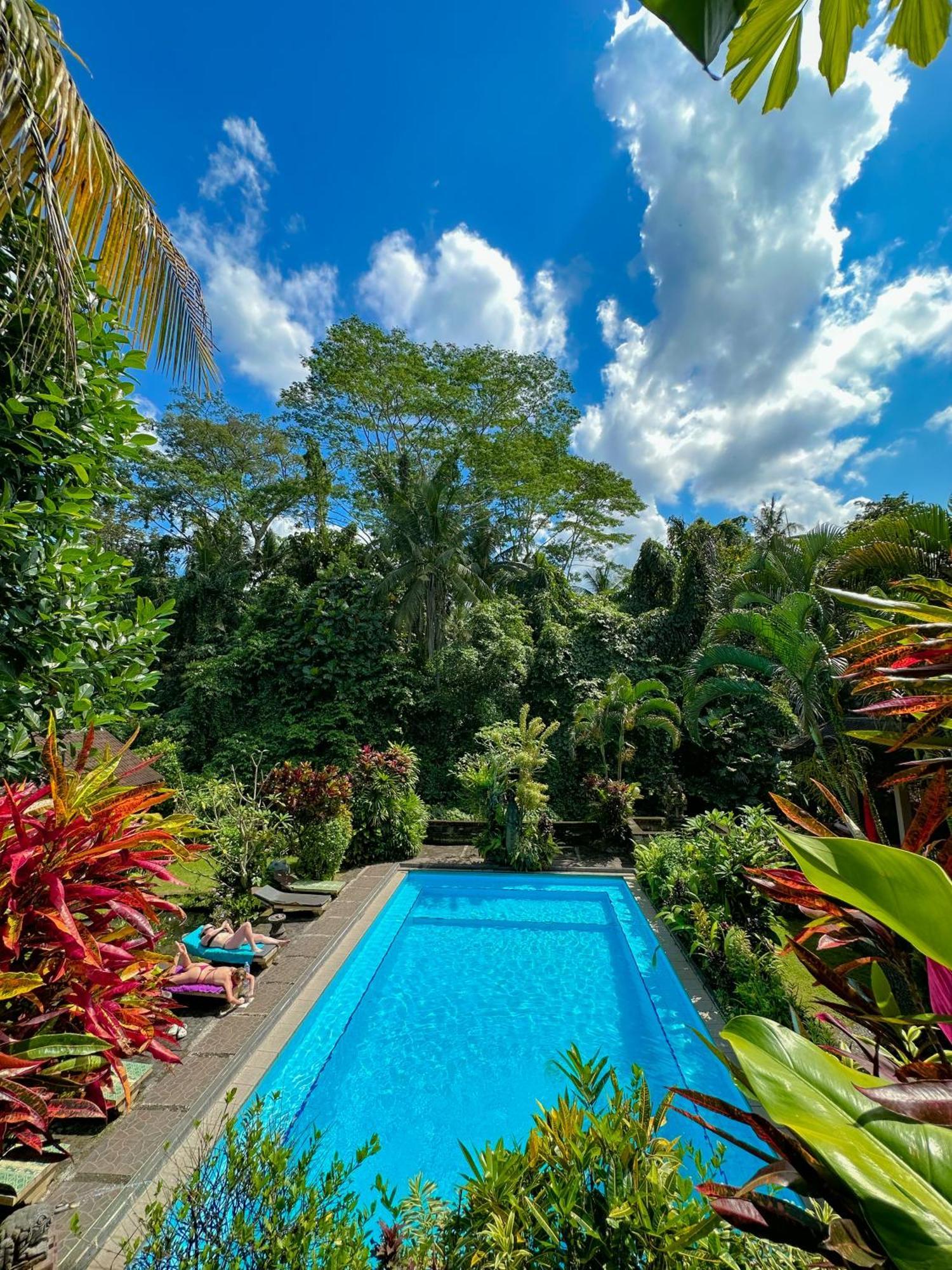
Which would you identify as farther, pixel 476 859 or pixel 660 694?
pixel 660 694

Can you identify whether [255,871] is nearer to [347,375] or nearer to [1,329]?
[1,329]

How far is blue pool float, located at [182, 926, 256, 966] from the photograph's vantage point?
561 centimetres

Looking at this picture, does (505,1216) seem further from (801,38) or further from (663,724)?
(663,724)

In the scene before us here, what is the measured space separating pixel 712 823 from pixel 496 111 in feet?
32.5

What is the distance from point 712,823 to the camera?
7332 millimetres

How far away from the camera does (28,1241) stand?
237cm

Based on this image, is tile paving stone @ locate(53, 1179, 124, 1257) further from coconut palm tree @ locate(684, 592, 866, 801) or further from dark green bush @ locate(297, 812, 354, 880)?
coconut palm tree @ locate(684, 592, 866, 801)

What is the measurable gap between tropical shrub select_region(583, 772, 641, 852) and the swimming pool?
2531mm

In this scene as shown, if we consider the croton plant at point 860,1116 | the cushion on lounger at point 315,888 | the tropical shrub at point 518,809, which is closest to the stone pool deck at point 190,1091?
the cushion on lounger at point 315,888

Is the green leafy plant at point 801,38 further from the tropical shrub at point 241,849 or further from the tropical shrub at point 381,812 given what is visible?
the tropical shrub at point 381,812

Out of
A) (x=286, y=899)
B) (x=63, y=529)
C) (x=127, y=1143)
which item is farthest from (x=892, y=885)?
(x=286, y=899)

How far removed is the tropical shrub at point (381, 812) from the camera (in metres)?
10.2

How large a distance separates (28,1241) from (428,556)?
13865 mm

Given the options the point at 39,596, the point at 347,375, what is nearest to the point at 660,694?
the point at 39,596
